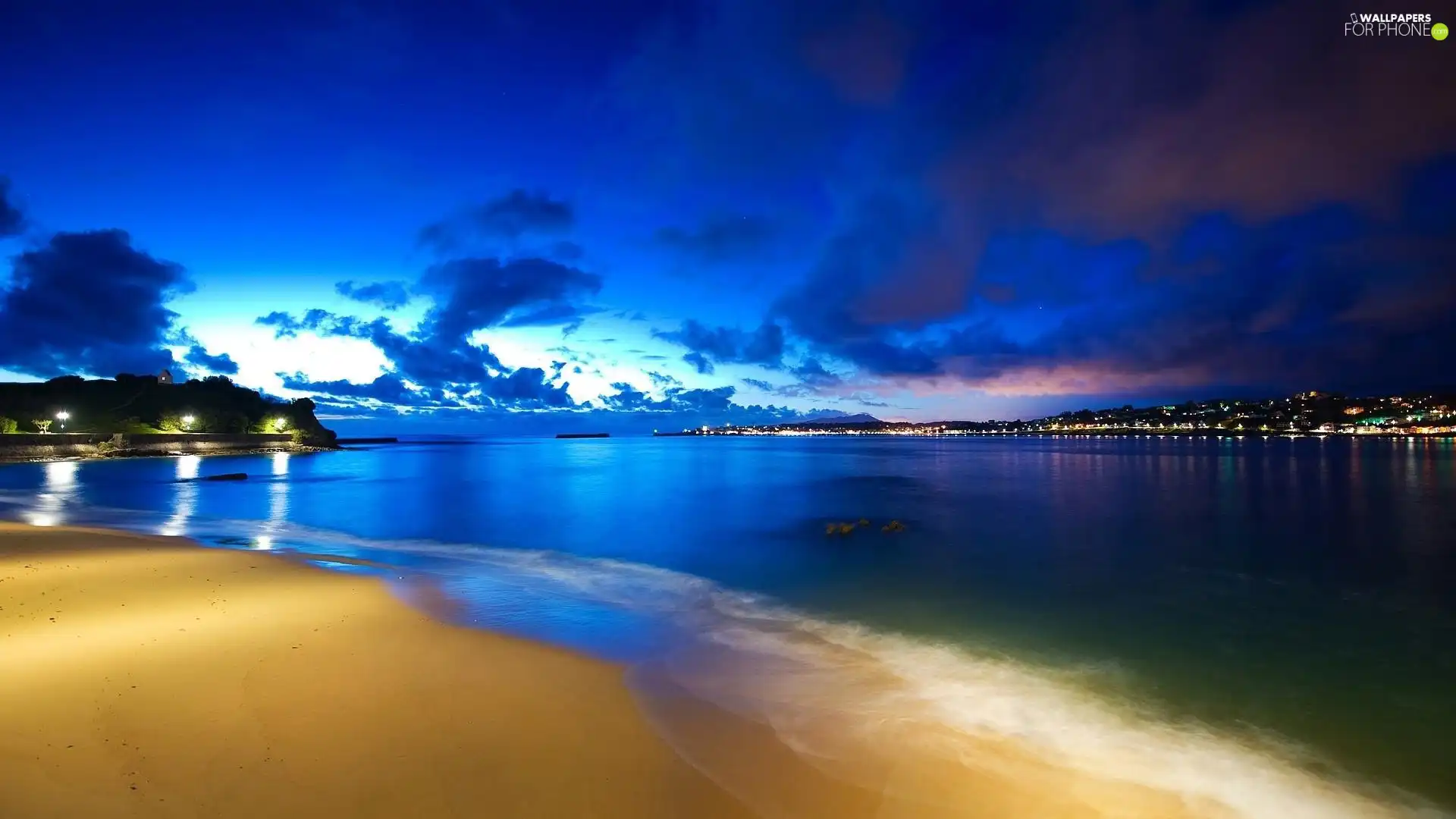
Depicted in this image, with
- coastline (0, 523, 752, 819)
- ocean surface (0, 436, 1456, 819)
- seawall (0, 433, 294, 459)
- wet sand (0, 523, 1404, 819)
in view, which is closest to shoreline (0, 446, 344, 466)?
seawall (0, 433, 294, 459)

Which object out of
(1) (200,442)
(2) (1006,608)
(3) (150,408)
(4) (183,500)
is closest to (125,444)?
(1) (200,442)

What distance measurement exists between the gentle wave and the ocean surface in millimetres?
42

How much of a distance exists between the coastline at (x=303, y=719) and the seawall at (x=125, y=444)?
6468 cm

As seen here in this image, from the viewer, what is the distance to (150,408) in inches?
3388

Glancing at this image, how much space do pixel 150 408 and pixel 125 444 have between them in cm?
2704

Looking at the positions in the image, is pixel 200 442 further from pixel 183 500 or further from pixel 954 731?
pixel 954 731

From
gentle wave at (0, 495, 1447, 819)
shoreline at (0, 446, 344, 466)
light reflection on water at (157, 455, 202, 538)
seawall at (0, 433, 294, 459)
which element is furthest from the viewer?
seawall at (0, 433, 294, 459)

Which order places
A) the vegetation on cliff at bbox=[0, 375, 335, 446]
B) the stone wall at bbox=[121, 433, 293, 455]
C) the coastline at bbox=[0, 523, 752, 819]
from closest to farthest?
1. the coastline at bbox=[0, 523, 752, 819]
2. the stone wall at bbox=[121, 433, 293, 455]
3. the vegetation on cliff at bbox=[0, 375, 335, 446]

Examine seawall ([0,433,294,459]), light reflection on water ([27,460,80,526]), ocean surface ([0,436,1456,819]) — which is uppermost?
seawall ([0,433,294,459])

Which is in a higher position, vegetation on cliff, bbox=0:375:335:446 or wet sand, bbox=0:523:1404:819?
vegetation on cliff, bbox=0:375:335:446

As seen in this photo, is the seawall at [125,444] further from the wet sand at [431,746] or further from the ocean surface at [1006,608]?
the wet sand at [431,746]

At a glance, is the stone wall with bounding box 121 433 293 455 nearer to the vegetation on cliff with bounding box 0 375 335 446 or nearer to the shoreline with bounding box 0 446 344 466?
the shoreline with bounding box 0 446 344 466

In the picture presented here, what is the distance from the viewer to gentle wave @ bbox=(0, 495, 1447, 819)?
563 cm

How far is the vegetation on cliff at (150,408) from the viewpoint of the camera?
76.9 meters
